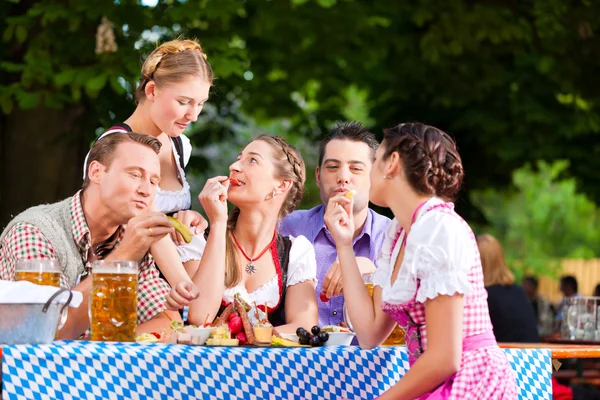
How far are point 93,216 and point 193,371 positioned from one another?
2.82 ft

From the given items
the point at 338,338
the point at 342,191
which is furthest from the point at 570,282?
the point at 338,338

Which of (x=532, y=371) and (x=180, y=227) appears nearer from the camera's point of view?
(x=180, y=227)

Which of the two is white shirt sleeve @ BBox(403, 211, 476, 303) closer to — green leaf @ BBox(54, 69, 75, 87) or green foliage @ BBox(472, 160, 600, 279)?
green leaf @ BBox(54, 69, 75, 87)

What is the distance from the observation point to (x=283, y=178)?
161 inches

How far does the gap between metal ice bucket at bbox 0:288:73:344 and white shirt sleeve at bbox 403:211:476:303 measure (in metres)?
1.00

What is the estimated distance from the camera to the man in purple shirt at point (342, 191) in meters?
4.38

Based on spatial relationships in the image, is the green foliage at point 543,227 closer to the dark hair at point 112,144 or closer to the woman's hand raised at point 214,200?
the woman's hand raised at point 214,200

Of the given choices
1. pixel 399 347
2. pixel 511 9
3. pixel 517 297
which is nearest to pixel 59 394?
pixel 399 347

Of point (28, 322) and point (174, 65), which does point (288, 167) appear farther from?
point (28, 322)

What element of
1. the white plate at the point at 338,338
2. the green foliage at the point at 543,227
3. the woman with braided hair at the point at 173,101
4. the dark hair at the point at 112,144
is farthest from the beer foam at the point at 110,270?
the green foliage at the point at 543,227

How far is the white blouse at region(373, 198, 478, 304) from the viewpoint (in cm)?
259

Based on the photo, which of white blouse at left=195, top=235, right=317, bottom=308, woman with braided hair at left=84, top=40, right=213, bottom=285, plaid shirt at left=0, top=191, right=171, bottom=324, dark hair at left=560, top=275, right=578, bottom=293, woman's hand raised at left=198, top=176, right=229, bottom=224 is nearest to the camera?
plaid shirt at left=0, top=191, right=171, bottom=324

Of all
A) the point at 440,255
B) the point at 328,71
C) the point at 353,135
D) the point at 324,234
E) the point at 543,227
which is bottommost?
the point at 440,255

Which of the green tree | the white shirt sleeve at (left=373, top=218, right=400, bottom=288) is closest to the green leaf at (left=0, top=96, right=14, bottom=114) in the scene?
the green tree
